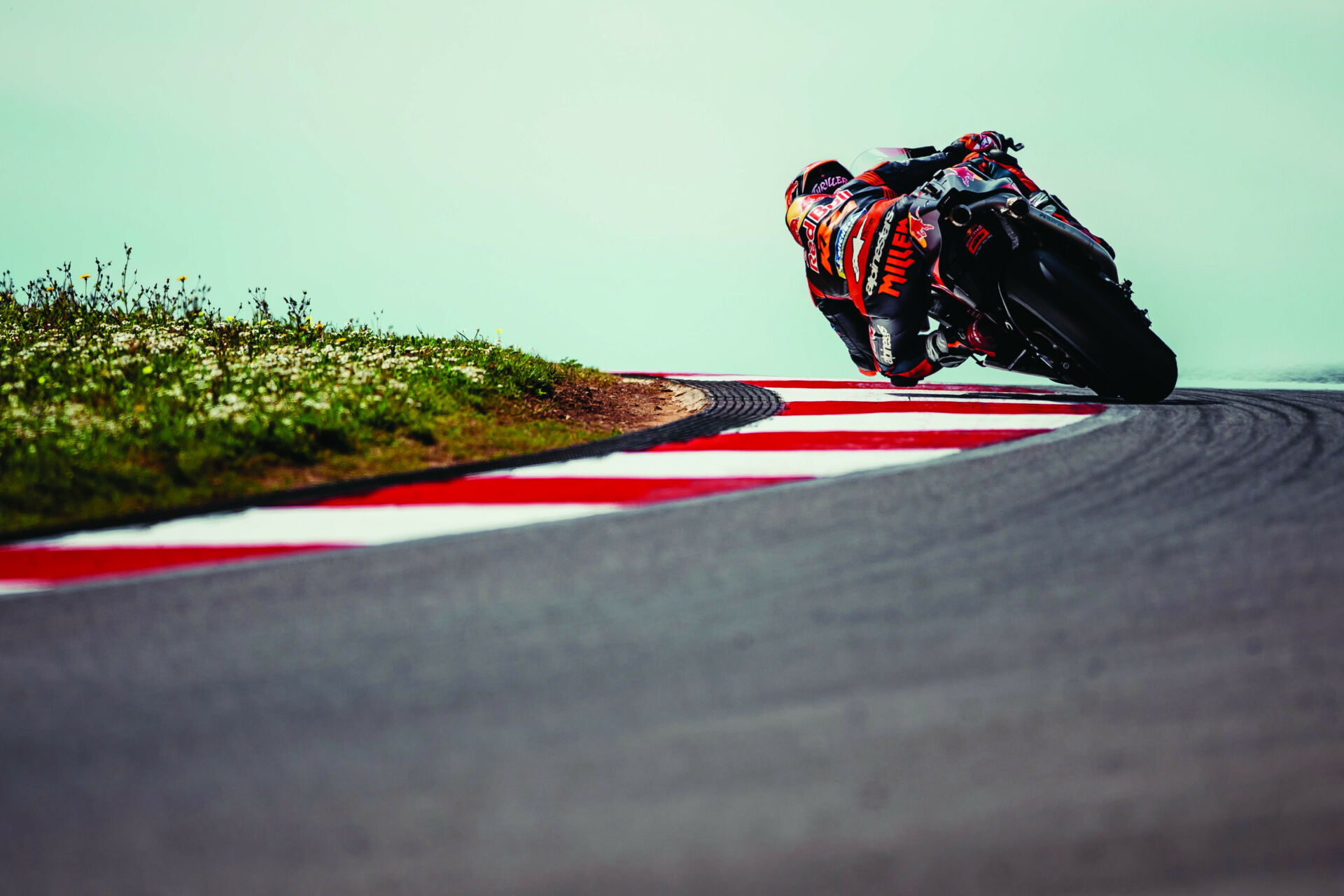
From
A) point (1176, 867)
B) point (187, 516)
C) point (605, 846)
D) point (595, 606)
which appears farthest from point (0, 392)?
point (1176, 867)

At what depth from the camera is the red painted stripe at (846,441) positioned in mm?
5109

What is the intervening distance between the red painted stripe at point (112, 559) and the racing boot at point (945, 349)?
14.2 feet

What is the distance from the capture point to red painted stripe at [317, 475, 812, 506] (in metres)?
4.12

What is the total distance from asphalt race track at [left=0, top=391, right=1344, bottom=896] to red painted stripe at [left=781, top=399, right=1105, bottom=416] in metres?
2.90

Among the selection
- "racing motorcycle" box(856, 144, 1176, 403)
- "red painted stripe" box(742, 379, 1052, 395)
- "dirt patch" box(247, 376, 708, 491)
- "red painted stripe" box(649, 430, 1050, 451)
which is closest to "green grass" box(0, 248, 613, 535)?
"dirt patch" box(247, 376, 708, 491)

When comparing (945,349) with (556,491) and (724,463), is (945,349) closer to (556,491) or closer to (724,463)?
(724,463)

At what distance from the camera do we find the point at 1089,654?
2332 mm

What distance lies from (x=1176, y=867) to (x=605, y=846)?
866 mm

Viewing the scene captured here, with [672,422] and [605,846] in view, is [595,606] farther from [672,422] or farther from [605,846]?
[672,422]

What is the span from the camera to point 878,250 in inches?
257

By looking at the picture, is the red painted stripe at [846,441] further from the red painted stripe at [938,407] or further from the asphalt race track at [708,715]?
the asphalt race track at [708,715]

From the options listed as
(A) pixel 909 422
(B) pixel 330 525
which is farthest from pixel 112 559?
(A) pixel 909 422

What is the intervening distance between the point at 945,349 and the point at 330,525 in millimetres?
4220

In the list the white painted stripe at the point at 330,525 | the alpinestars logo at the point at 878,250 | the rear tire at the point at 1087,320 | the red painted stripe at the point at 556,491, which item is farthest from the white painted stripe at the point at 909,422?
the white painted stripe at the point at 330,525
